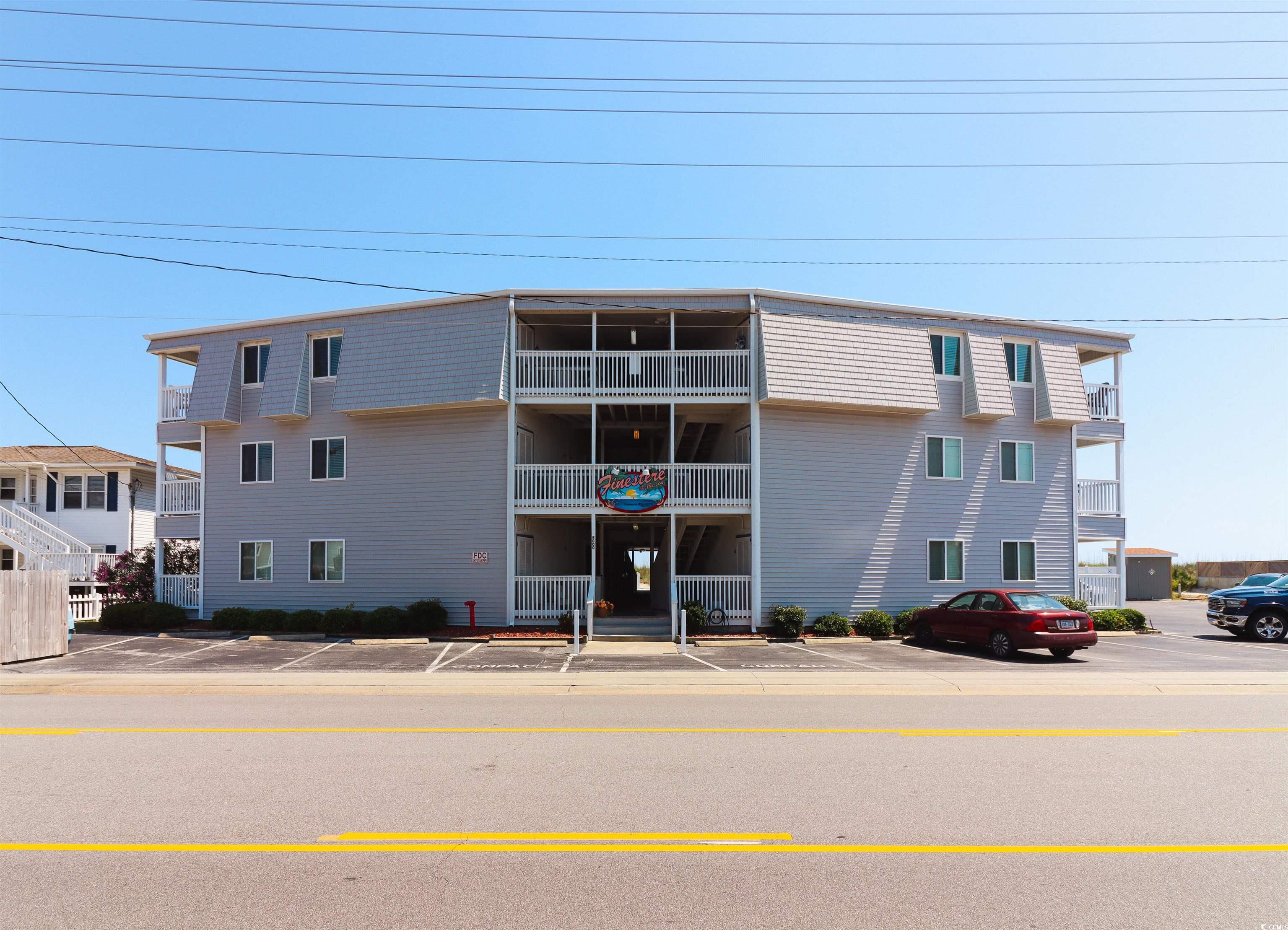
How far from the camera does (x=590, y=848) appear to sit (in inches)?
228

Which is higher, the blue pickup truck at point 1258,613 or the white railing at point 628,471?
the white railing at point 628,471

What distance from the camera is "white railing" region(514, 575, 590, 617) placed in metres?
24.1

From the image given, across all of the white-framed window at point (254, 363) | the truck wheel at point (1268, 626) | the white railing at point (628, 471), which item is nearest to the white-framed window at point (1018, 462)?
the truck wheel at point (1268, 626)

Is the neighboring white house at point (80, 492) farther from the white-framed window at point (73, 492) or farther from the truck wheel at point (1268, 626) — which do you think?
the truck wheel at point (1268, 626)

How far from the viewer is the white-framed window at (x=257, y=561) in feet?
86.8

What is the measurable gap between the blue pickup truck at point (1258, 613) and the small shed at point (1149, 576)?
22.8 metres

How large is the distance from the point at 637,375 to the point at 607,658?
8941 mm

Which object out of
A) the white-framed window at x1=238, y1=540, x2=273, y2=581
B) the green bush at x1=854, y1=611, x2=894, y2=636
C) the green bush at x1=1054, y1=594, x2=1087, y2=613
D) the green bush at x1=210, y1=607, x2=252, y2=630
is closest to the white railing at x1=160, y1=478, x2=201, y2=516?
the white-framed window at x1=238, y1=540, x2=273, y2=581

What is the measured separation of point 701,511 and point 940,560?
769cm

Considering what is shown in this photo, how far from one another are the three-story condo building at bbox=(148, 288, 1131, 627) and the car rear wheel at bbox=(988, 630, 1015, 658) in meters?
5.76

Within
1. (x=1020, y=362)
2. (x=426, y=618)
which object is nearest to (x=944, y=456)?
(x=1020, y=362)

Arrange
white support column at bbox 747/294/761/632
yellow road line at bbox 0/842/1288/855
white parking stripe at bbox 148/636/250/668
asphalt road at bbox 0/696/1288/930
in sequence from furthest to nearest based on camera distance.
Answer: white support column at bbox 747/294/761/632
white parking stripe at bbox 148/636/250/668
yellow road line at bbox 0/842/1288/855
asphalt road at bbox 0/696/1288/930

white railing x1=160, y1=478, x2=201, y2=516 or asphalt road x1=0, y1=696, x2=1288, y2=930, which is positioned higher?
white railing x1=160, y1=478, x2=201, y2=516

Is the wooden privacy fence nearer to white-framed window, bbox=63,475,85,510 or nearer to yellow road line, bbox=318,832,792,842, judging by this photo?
yellow road line, bbox=318,832,792,842
